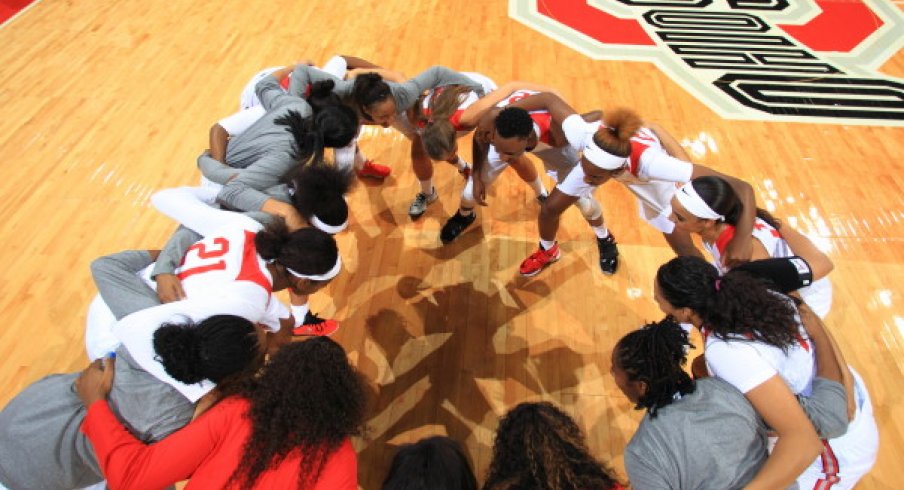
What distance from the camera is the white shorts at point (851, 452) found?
5.69ft

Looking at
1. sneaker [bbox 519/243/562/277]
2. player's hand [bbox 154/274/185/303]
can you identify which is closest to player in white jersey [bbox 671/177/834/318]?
sneaker [bbox 519/243/562/277]

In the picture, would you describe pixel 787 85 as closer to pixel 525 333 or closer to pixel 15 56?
pixel 525 333

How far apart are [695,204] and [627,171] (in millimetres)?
519

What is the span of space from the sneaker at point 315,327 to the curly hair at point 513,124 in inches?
52.5

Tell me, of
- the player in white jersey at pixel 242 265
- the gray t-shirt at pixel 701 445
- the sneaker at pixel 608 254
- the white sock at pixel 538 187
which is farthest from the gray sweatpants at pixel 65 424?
the white sock at pixel 538 187

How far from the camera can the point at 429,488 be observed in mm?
1287

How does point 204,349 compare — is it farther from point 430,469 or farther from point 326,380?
point 430,469

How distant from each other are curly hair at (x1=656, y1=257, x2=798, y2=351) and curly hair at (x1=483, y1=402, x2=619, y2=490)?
624mm

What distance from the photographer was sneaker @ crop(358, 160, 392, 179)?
3.74 meters

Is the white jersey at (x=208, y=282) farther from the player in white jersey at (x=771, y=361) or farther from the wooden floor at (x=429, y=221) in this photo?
the player in white jersey at (x=771, y=361)

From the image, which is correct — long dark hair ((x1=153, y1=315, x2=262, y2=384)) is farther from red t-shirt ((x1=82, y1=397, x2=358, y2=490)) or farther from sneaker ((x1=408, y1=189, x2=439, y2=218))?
sneaker ((x1=408, y1=189, x2=439, y2=218))

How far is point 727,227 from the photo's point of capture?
2172 mm

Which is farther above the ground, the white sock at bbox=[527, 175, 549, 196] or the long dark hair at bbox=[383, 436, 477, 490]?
the long dark hair at bbox=[383, 436, 477, 490]

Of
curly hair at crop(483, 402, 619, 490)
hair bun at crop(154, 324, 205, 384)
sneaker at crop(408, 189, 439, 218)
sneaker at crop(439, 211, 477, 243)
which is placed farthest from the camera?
sneaker at crop(408, 189, 439, 218)
